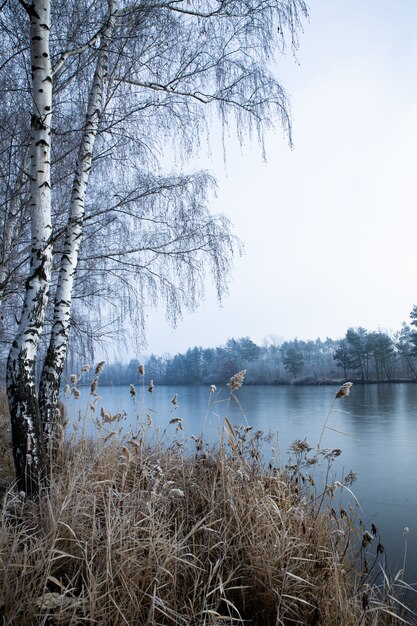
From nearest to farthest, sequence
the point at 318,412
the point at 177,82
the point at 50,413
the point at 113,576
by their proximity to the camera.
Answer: the point at 113,576
the point at 50,413
the point at 177,82
the point at 318,412

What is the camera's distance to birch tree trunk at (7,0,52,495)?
9.83 feet

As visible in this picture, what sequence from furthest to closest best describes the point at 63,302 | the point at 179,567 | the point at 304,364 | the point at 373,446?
the point at 304,364 < the point at 373,446 < the point at 63,302 < the point at 179,567

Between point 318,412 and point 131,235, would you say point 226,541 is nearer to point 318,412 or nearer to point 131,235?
point 131,235

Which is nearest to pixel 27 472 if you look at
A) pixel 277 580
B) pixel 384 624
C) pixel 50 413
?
pixel 50 413

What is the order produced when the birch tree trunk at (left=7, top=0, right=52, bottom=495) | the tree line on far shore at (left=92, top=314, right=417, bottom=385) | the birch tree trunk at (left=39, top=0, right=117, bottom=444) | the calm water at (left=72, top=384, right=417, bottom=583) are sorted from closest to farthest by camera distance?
the birch tree trunk at (left=7, top=0, right=52, bottom=495) → the birch tree trunk at (left=39, top=0, right=117, bottom=444) → the calm water at (left=72, top=384, right=417, bottom=583) → the tree line on far shore at (left=92, top=314, right=417, bottom=385)

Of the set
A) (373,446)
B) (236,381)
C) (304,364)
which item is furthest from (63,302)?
(304,364)

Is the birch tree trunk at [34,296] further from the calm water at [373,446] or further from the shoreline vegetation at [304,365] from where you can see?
the shoreline vegetation at [304,365]

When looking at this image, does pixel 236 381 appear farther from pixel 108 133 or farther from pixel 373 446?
pixel 373 446

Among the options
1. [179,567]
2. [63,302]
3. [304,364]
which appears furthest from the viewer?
[304,364]

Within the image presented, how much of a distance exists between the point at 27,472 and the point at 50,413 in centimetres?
103

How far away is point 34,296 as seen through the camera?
3.07 meters

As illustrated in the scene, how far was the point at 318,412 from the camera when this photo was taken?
15.9 m

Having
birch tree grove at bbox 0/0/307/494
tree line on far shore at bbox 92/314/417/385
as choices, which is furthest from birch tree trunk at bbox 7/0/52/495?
tree line on far shore at bbox 92/314/417/385

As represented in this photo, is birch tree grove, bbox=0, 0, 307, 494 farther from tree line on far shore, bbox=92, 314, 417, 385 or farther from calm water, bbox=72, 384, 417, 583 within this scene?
tree line on far shore, bbox=92, 314, 417, 385
